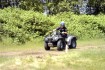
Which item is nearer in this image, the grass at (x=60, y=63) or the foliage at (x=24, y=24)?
the grass at (x=60, y=63)

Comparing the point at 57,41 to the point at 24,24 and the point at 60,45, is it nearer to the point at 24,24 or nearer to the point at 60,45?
the point at 60,45

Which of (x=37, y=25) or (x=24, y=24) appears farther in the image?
(x=37, y=25)

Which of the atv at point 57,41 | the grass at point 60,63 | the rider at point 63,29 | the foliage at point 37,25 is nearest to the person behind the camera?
the grass at point 60,63

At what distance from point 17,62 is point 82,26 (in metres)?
22.5

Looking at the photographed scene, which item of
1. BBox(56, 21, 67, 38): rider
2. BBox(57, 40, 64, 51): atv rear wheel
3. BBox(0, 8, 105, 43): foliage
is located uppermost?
BBox(56, 21, 67, 38): rider

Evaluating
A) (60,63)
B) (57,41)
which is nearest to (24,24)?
(57,41)

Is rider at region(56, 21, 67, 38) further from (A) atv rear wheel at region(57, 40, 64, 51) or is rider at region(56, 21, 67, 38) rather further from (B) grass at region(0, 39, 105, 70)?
(B) grass at region(0, 39, 105, 70)

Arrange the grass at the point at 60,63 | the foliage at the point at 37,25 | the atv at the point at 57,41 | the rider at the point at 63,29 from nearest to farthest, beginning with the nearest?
the grass at the point at 60,63
the rider at the point at 63,29
the atv at the point at 57,41
the foliage at the point at 37,25

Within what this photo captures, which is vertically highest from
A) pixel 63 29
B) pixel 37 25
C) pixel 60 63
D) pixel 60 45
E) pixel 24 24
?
pixel 60 63

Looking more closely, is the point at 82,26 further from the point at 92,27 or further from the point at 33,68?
the point at 33,68

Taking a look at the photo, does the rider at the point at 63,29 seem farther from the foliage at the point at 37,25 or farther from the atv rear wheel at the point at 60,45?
the foliage at the point at 37,25

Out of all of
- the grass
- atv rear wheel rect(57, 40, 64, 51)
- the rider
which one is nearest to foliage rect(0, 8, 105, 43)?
atv rear wheel rect(57, 40, 64, 51)

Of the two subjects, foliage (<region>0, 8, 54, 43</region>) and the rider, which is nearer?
the rider

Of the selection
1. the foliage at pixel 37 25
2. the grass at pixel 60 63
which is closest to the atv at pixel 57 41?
the grass at pixel 60 63
